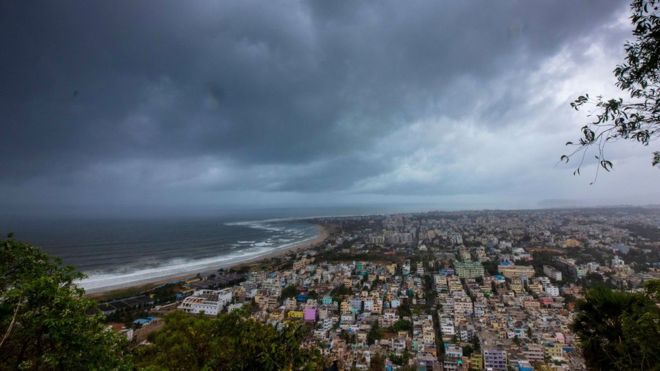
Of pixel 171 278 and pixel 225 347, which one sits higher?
pixel 225 347

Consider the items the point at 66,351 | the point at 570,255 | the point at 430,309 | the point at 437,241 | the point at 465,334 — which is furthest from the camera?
the point at 437,241

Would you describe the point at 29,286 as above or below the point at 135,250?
above

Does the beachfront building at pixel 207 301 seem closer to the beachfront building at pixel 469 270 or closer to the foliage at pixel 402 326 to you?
the foliage at pixel 402 326

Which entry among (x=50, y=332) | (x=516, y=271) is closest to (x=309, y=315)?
(x=50, y=332)

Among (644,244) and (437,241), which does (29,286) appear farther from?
(644,244)

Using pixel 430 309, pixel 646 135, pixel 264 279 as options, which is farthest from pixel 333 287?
pixel 646 135

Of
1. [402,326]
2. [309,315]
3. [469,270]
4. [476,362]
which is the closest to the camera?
[476,362]

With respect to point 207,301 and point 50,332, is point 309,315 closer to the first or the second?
point 207,301
